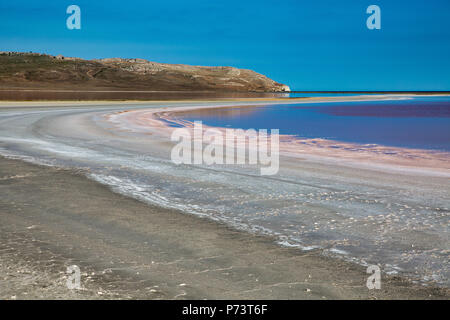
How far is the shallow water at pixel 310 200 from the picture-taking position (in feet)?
17.1

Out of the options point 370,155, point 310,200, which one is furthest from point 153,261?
point 370,155

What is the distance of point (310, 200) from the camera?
7.32 meters

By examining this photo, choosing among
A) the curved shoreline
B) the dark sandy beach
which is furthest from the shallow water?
the curved shoreline

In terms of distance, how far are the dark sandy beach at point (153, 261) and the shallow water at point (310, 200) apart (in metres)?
0.41

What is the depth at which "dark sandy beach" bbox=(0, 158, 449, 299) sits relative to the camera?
402 cm

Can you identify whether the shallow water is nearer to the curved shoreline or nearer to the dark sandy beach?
the dark sandy beach

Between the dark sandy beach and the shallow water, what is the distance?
411 mm

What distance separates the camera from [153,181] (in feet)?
28.6

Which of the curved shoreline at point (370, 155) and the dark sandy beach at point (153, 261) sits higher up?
the curved shoreline at point (370, 155)

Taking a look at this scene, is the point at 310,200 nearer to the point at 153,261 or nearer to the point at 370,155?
the point at 153,261

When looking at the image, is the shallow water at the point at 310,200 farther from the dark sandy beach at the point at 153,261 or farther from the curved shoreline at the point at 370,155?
the curved shoreline at the point at 370,155

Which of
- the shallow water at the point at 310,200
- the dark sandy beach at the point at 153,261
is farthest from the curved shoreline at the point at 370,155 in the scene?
the dark sandy beach at the point at 153,261
